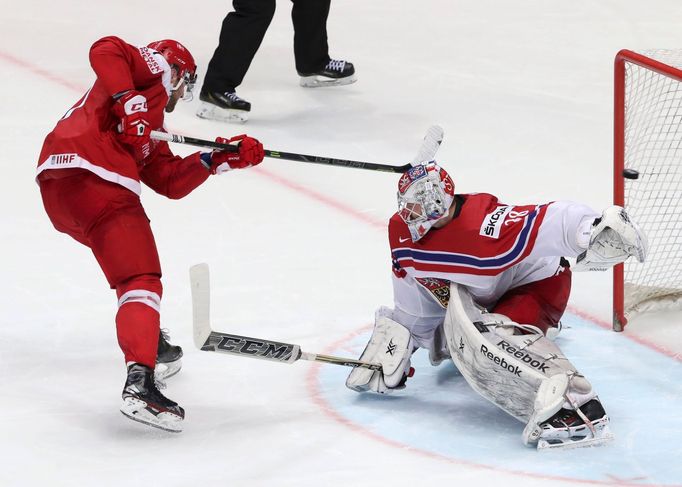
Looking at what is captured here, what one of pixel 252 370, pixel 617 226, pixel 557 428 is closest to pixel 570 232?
pixel 617 226

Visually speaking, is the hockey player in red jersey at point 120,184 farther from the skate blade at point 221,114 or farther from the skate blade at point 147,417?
the skate blade at point 221,114

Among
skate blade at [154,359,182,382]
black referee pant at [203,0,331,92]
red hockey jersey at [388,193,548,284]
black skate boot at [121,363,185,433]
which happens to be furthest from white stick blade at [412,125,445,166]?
black referee pant at [203,0,331,92]

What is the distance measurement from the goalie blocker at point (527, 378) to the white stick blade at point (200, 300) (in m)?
0.59

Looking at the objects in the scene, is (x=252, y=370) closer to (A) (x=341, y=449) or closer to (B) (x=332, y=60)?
(A) (x=341, y=449)

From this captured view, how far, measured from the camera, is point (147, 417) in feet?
9.68

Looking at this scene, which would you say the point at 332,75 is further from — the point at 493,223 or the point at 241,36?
the point at 493,223

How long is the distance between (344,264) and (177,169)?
936 mm

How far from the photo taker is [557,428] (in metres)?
2.97

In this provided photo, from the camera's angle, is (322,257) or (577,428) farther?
(322,257)

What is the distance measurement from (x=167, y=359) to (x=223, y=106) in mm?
2300

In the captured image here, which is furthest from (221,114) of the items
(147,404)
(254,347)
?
(147,404)

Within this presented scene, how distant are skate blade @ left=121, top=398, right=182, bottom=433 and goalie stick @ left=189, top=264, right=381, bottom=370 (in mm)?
247

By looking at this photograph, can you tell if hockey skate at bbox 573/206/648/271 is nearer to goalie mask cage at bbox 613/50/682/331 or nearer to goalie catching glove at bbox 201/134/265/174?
goalie mask cage at bbox 613/50/682/331

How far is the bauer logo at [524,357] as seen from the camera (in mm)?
3014
